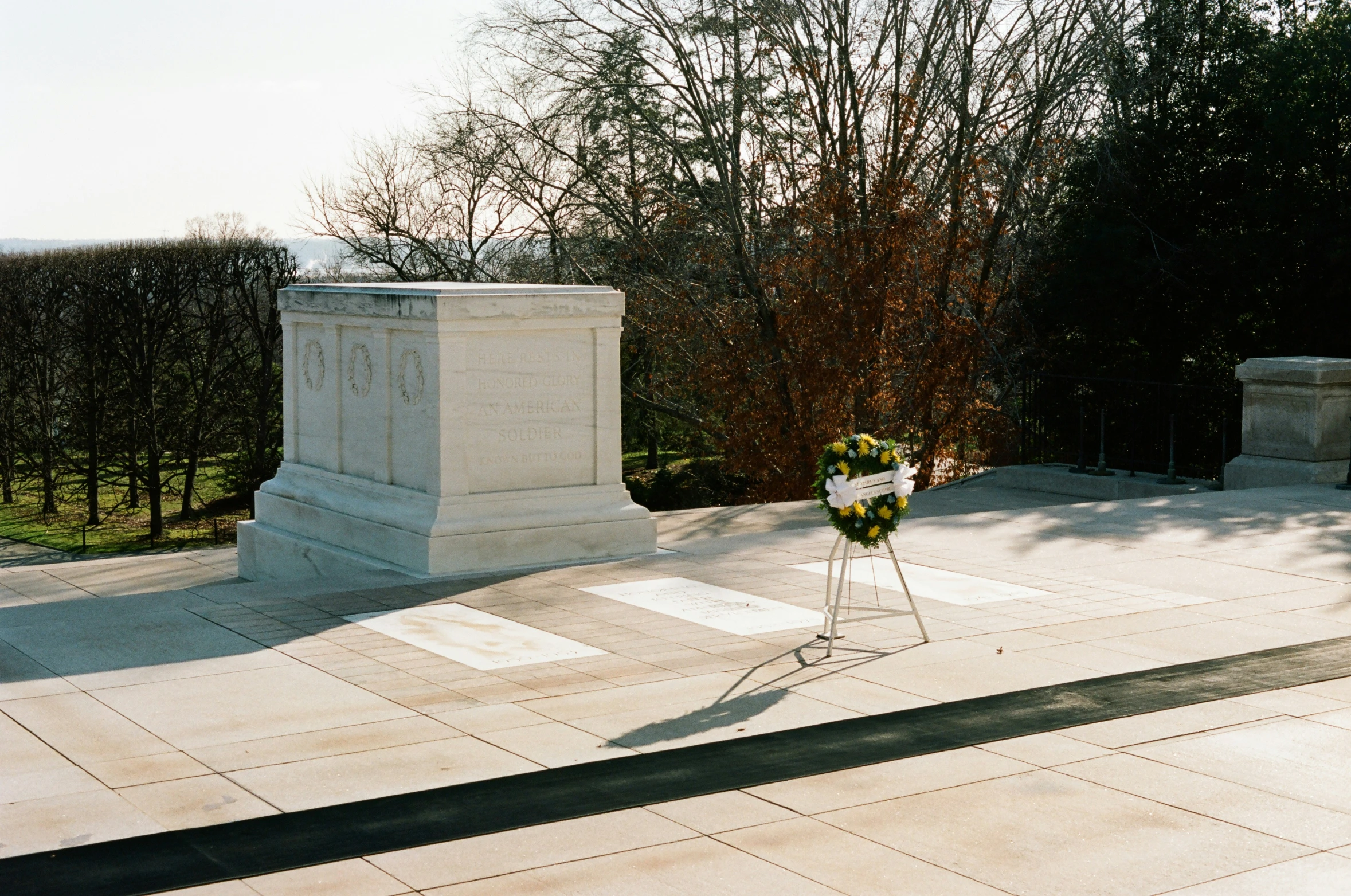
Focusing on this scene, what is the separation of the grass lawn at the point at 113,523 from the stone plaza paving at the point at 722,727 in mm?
16697

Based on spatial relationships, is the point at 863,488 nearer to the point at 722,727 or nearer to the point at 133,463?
the point at 722,727

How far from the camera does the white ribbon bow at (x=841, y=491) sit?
755cm

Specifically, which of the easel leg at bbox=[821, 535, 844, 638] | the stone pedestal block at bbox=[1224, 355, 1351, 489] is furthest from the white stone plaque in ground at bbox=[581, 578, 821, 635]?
the stone pedestal block at bbox=[1224, 355, 1351, 489]

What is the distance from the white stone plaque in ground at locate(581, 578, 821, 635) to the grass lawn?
55.3 ft

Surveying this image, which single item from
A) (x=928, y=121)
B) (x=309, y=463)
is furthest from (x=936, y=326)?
(x=309, y=463)

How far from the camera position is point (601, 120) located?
74.7ft

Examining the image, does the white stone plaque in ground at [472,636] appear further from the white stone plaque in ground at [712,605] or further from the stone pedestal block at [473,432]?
the stone pedestal block at [473,432]

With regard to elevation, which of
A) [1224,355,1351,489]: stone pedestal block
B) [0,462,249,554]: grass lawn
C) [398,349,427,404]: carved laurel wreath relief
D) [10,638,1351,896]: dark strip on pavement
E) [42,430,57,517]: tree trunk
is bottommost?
[0,462,249,554]: grass lawn

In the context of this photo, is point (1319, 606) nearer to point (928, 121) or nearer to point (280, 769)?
point (280, 769)

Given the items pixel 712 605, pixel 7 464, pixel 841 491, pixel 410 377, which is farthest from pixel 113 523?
pixel 841 491

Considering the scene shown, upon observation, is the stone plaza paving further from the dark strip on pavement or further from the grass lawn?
the grass lawn

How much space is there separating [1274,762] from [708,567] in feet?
16.3

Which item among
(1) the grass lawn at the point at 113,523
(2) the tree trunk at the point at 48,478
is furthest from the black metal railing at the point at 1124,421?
(2) the tree trunk at the point at 48,478

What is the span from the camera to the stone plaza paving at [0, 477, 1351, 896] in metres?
4.74
